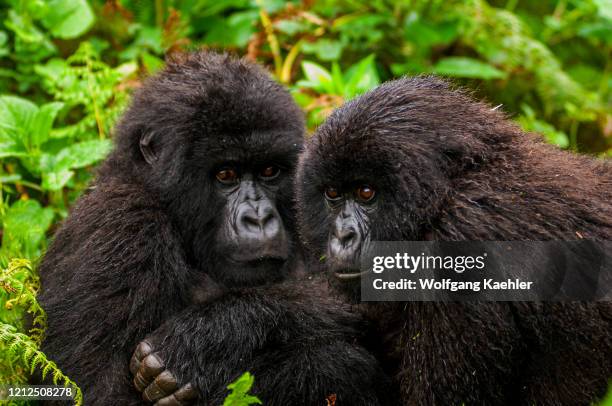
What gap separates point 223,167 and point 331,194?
3.37ft

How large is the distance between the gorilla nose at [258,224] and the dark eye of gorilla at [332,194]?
729 millimetres

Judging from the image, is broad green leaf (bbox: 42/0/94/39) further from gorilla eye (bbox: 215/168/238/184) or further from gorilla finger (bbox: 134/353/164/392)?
gorilla finger (bbox: 134/353/164/392)

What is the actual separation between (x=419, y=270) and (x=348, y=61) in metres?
4.92

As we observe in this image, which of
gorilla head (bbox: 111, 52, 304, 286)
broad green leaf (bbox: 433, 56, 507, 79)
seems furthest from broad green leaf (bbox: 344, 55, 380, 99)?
gorilla head (bbox: 111, 52, 304, 286)

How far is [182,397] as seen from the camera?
4.24 m

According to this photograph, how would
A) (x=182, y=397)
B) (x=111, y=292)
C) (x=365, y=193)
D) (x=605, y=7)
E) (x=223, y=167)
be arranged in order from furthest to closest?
(x=605, y=7)
(x=223, y=167)
(x=111, y=292)
(x=182, y=397)
(x=365, y=193)

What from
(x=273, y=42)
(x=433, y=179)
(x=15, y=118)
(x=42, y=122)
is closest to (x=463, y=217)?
(x=433, y=179)

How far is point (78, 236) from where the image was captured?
4738 mm

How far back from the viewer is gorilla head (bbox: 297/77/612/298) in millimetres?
3691

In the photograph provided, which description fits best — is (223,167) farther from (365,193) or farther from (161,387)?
(161,387)

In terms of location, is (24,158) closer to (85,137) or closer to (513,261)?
(85,137)

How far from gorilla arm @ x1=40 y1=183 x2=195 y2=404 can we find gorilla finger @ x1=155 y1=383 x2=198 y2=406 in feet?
0.73

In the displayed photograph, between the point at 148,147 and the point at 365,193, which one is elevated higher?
the point at 365,193

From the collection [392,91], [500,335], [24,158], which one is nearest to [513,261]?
[500,335]
